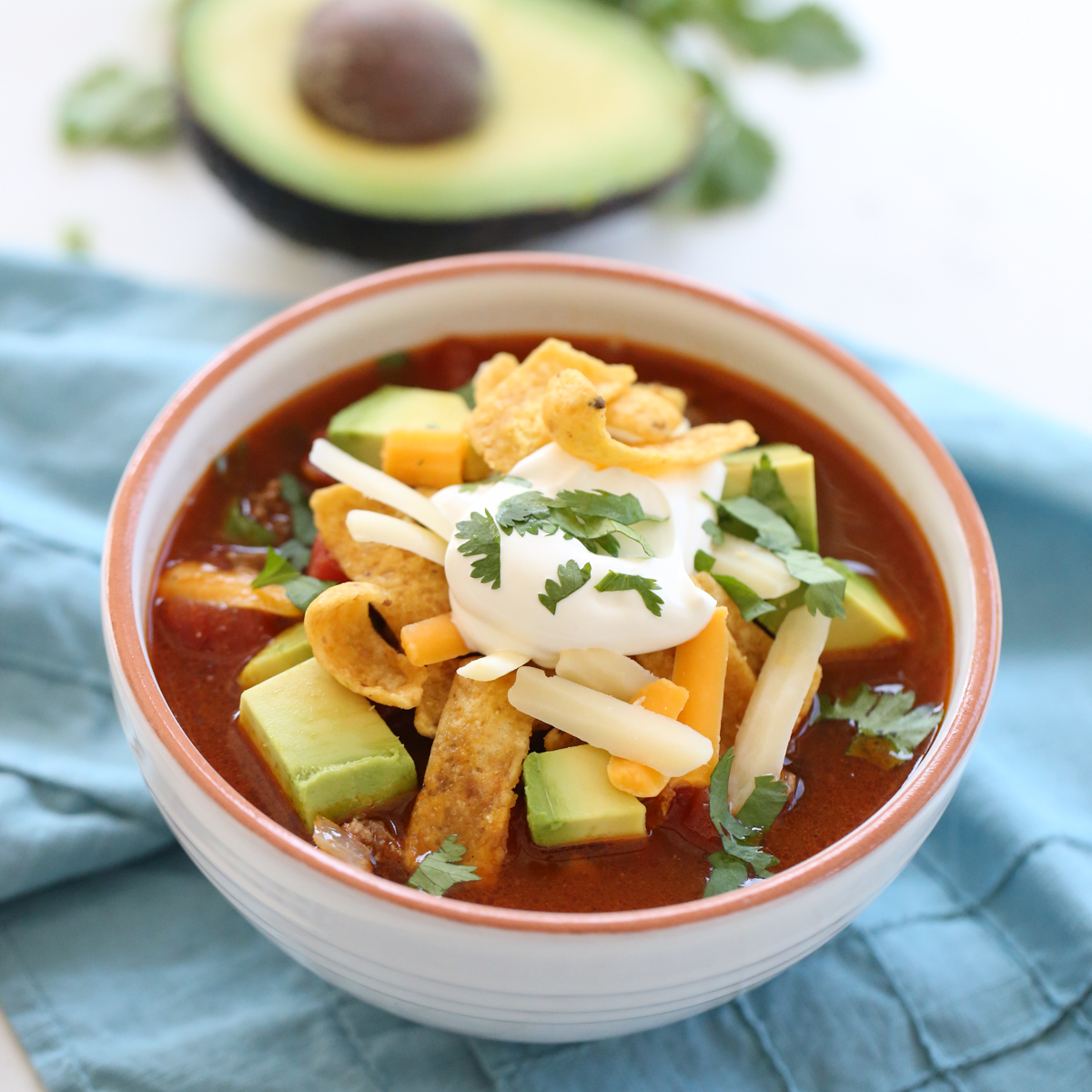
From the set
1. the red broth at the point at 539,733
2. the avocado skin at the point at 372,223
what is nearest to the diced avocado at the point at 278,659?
the red broth at the point at 539,733

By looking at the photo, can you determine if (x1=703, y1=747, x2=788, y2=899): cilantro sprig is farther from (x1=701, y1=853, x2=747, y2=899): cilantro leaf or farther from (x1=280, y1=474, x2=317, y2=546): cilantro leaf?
(x1=280, y1=474, x2=317, y2=546): cilantro leaf

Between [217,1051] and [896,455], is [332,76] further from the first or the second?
[217,1051]

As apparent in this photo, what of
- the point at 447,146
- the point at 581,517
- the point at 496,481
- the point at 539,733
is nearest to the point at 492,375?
the point at 496,481

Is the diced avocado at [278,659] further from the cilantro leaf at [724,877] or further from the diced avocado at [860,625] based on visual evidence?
the diced avocado at [860,625]

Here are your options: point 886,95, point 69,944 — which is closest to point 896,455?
point 69,944

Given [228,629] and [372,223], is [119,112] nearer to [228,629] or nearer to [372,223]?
[372,223]

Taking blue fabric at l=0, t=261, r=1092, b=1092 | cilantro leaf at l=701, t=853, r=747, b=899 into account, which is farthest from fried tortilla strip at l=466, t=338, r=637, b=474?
blue fabric at l=0, t=261, r=1092, b=1092

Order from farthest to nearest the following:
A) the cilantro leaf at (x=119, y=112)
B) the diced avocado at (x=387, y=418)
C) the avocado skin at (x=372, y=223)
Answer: the cilantro leaf at (x=119, y=112) → the avocado skin at (x=372, y=223) → the diced avocado at (x=387, y=418)
